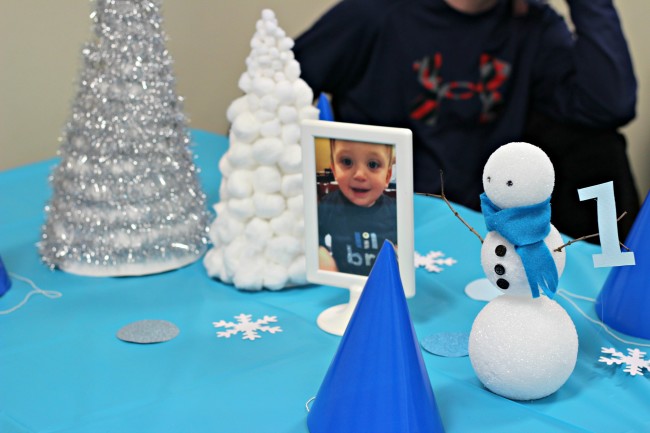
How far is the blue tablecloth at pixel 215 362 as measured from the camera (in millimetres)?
1041

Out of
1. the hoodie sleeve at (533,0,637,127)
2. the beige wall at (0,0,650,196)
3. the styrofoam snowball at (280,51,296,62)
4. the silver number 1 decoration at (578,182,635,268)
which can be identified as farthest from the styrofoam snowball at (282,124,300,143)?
the beige wall at (0,0,650,196)

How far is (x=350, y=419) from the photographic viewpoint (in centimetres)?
96

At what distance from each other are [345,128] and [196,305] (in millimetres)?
352

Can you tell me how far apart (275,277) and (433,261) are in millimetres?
273

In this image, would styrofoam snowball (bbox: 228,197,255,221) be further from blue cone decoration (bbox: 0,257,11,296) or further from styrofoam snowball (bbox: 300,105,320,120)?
blue cone decoration (bbox: 0,257,11,296)

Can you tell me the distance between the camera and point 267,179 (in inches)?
53.8

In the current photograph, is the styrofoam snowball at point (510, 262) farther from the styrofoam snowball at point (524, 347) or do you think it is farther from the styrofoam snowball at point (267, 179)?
the styrofoam snowball at point (267, 179)

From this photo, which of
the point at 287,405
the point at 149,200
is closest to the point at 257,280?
the point at 149,200

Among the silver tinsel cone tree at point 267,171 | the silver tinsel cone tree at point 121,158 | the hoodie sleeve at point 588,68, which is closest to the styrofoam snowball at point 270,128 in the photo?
the silver tinsel cone tree at point 267,171

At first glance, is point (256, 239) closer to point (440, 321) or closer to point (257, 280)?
point (257, 280)

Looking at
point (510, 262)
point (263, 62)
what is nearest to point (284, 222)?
point (263, 62)

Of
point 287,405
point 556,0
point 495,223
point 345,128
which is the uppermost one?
point 556,0

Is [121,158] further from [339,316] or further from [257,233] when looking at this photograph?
[339,316]

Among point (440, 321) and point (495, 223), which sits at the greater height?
point (495, 223)
